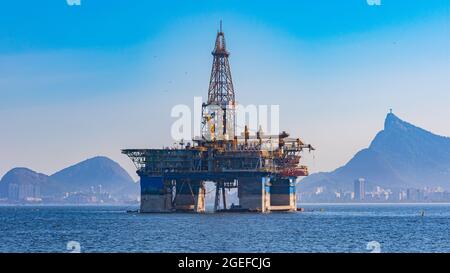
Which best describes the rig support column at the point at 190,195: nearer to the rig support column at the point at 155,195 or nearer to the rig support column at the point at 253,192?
the rig support column at the point at 155,195

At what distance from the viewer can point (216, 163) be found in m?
155

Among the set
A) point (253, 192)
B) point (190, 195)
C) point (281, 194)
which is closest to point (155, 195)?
point (190, 195)

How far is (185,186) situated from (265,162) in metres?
18.4

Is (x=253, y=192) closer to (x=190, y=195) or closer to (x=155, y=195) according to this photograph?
(x=190, y=195)

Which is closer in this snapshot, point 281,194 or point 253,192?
point 253,192

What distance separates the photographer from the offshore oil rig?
508 feet

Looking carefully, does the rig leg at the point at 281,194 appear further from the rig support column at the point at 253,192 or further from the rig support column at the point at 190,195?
the rig support column at the point at 190,195

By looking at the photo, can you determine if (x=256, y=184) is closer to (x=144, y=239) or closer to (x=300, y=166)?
(x=300, y=166)

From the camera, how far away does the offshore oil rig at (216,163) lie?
154750 mm

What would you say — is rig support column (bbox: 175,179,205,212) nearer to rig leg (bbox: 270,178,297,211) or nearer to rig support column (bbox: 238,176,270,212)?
rig support column (bbox: 238,176,270,212)

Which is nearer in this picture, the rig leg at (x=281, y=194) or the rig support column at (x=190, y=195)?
the rig support column at (x=190, y=195)

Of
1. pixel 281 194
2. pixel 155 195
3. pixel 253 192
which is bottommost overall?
pixel 155 195
